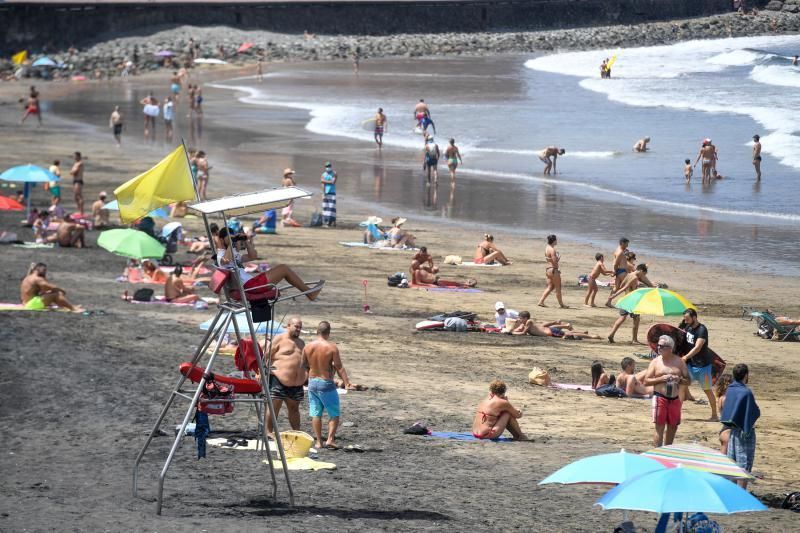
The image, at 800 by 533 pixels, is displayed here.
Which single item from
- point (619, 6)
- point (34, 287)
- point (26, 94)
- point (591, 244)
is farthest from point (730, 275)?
point (619, 6)

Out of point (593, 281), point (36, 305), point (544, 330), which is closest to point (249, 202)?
point (36, 305)

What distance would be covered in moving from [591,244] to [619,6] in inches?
2757

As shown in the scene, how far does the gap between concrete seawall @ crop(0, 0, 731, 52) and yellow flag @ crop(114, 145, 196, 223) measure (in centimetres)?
6229

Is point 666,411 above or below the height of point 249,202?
below

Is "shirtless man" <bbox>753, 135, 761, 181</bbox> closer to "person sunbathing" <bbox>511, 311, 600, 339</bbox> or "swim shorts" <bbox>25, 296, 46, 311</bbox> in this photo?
"person sunbathing" <bbox>511, 311, 600, 339</bbox>

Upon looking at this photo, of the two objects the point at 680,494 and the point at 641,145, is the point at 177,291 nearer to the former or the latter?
the point at 680,494

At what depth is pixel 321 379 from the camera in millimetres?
11758

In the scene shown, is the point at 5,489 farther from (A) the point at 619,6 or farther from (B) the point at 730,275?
(A) the point at 619,6

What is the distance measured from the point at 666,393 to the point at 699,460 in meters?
3.39

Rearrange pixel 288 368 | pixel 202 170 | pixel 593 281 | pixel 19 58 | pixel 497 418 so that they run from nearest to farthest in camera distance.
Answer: pixel 288 368 < pixel 497 418 < pixel 593 281 < pixel 202 170 < pixel 19 58

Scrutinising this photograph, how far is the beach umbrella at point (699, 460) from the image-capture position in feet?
27.1

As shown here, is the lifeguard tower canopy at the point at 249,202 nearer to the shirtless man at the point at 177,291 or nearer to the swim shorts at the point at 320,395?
the swim shorts at the point at 320,395

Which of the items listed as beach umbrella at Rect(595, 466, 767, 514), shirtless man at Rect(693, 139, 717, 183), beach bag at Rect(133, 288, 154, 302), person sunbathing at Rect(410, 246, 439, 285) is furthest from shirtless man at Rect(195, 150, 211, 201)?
beach umbrella at Rect(595, 466, 767, 514)

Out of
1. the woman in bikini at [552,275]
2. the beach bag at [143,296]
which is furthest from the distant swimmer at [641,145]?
the beach bag at [143,296]
